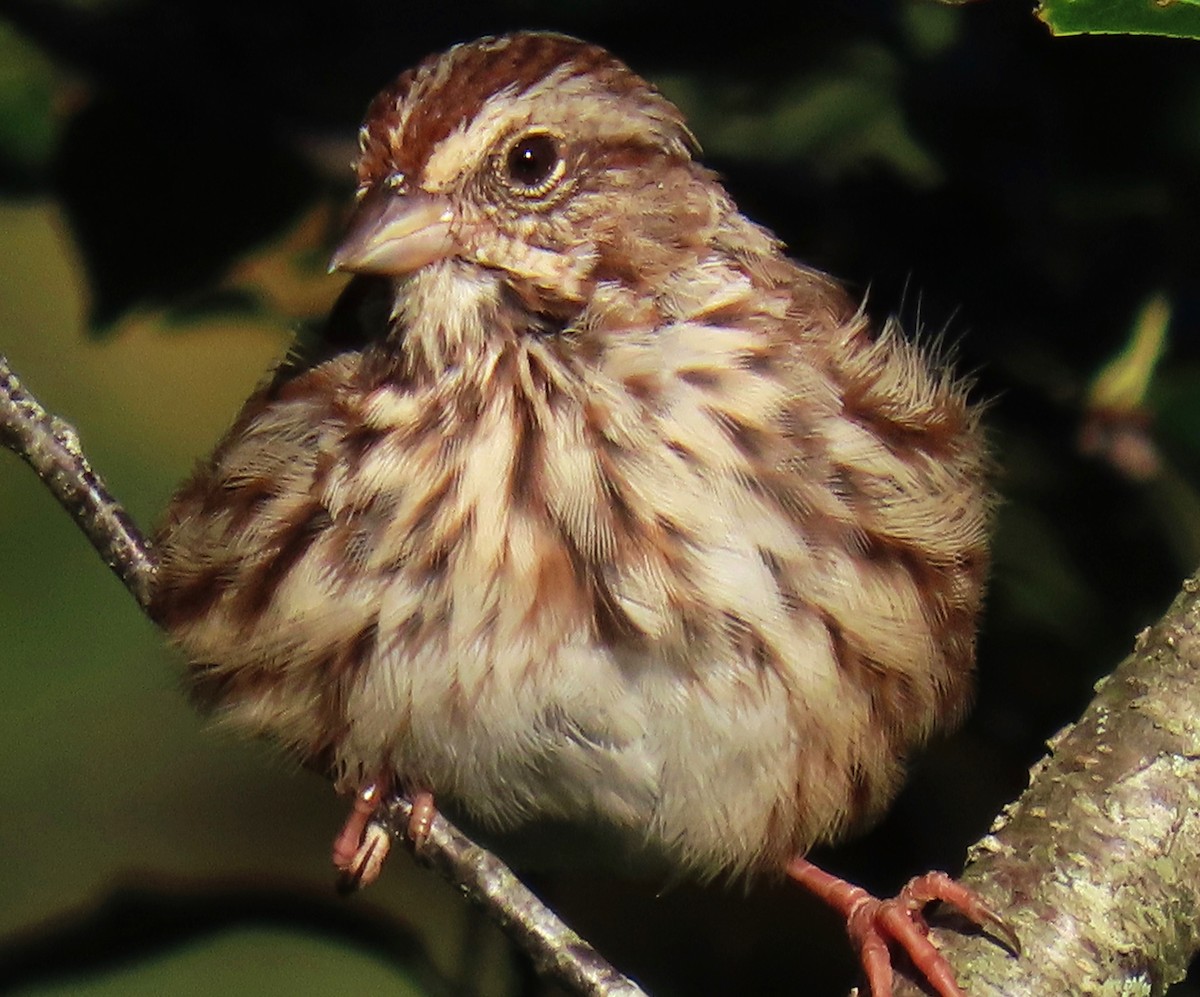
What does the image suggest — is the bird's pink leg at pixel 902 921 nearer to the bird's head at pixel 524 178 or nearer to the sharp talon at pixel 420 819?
the sharp talon at pixel 420 819

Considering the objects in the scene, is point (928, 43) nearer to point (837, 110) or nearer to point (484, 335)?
point (837, 110)

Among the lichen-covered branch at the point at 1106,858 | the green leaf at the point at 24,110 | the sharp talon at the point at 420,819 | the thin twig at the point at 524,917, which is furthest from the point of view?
the green leaf at the point at 24,110

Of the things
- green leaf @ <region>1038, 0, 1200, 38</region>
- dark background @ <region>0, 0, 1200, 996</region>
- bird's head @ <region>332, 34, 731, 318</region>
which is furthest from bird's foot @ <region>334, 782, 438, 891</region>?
green leaf @ <region>1038, 0, 1200, 38</region>

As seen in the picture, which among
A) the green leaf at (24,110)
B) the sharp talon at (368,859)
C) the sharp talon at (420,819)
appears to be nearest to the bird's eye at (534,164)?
the sharp talon at (420,819)

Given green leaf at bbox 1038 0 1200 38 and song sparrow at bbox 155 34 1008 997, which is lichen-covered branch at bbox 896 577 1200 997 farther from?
green leaf at bbox 1038 0 1200 38

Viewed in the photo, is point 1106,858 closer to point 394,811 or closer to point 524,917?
point 524,917

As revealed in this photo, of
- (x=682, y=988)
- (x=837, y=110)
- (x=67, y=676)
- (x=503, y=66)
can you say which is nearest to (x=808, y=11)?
(x=837, y=110)

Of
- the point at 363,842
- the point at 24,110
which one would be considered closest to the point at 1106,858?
the point at 363,842

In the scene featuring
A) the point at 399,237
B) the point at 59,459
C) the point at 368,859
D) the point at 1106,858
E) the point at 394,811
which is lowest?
the point at 368,859
